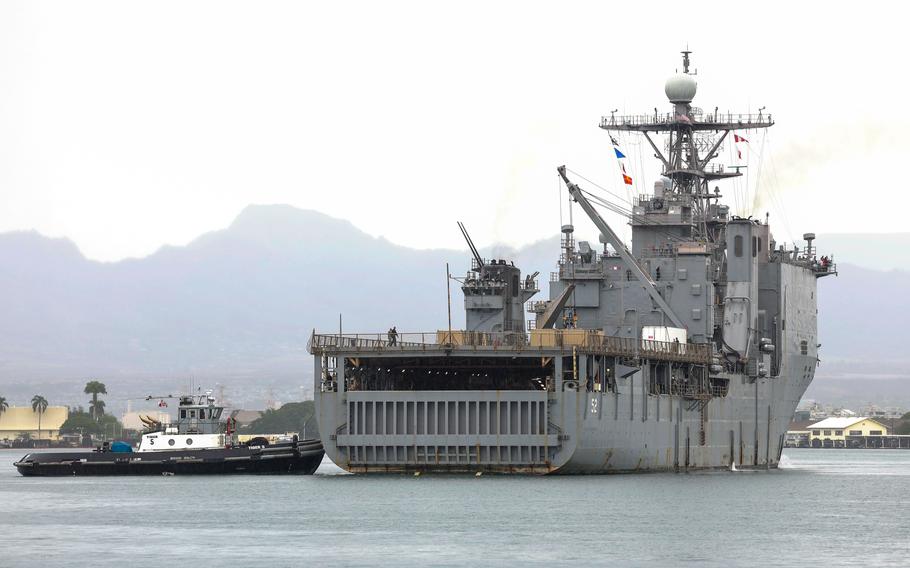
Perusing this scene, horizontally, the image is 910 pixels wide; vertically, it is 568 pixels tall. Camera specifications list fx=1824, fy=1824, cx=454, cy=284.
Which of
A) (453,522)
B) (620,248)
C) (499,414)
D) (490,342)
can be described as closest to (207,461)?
(490,342)

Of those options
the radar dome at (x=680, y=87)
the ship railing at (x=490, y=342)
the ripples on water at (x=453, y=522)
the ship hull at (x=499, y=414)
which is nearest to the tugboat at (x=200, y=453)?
the ripples on water at (x=453, y=522)

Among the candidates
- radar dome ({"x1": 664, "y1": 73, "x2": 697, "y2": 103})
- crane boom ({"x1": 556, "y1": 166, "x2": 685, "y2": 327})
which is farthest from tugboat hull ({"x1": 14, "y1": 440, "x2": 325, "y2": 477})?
radar dome ({"x1": 664, "y1": 73, "x2": 697, "y2": 103})

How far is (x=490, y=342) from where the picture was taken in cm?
7831

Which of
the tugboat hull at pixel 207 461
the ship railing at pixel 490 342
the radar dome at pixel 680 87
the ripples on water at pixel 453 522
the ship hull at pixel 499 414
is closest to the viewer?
the ripples on water at pixel 453 522

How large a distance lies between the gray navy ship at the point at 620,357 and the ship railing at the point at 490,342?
0.09 metres

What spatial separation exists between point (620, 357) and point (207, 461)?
20.7 m

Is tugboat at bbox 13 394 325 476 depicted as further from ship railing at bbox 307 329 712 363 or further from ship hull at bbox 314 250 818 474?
ship railing at bbox 307 329 712 363

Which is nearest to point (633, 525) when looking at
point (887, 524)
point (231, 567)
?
point (887, 524)

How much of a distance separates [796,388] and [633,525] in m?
42.5

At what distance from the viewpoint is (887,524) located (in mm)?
63125

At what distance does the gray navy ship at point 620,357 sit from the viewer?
251ft

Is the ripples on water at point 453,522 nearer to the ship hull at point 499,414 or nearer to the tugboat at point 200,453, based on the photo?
the ship hull at point 499,414

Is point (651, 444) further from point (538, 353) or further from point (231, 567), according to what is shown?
point (231, 567)

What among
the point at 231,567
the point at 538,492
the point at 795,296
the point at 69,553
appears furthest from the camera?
the point at 795,296
